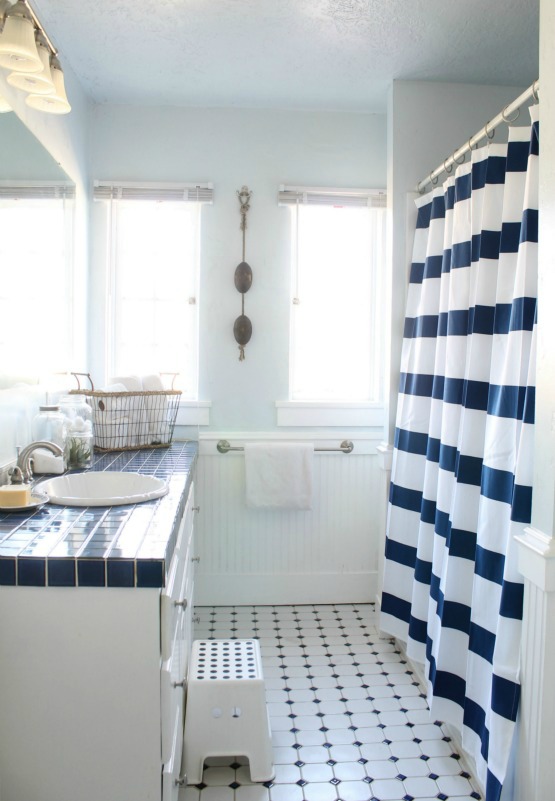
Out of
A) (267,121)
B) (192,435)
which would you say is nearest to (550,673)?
(192,435)

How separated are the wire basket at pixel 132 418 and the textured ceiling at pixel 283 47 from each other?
1350 millimetres

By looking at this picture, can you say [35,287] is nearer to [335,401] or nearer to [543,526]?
[335,401]

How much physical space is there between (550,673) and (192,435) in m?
1.99

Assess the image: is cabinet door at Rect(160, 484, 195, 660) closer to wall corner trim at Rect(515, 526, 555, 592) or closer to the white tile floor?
the white tile floor

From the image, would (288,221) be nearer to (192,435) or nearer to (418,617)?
(192,435)

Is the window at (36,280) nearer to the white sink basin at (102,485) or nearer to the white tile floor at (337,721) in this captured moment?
the white sink basin at (102,485)

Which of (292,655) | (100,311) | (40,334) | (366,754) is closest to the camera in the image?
(366,754)

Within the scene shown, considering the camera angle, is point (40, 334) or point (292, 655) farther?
point (292, 655)

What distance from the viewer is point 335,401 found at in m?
3.15

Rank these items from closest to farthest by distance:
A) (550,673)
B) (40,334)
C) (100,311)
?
1. (550,673)
2. (40,334)
3. (100,311)

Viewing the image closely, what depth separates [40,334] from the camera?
225 centimetres

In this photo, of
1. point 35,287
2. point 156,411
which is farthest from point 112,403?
point 35,287

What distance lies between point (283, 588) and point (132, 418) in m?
1.16

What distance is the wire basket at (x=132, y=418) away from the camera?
8.59ft
